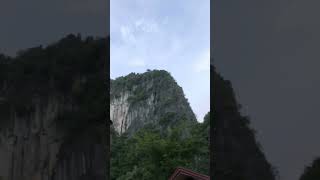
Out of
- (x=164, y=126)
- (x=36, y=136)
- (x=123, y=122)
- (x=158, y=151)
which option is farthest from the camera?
(x=123, y=122)

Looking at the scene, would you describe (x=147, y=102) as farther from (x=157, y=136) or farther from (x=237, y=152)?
(x=237, y=152)

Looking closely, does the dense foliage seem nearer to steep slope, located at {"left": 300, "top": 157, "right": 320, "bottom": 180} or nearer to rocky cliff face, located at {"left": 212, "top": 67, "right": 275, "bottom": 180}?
rocky cliff face, located at {"left": 212, "top": 67, "right": 275, "bottom": 180}

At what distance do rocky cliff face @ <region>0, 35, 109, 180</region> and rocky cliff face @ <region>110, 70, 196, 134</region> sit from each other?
3845 centimetres

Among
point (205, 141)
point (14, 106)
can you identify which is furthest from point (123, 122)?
point (14, 106)

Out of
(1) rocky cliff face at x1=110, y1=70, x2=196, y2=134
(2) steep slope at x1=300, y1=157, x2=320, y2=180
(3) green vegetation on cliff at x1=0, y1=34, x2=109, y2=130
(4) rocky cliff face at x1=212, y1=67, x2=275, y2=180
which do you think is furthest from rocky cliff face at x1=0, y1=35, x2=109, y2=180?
(1) rocky cliff face at x1=110, y1=70, x2=196, y2=134

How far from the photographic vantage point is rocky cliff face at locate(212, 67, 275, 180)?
19.8 feet

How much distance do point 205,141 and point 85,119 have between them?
23.6 m

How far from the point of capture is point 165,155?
27219 millimetres

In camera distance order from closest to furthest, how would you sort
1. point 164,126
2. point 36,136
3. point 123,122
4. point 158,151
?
point 36,136, point 158,151, point 164,126, point 123,122

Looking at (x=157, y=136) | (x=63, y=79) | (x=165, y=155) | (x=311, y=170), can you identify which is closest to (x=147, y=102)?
(x=157, y=136)

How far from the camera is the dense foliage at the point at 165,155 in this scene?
27312 millimetres

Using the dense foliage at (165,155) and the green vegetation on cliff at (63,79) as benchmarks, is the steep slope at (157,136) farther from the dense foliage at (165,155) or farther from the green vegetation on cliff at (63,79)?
the green vegetation on cliff at (63,79)

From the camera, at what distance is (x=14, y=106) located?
6074 millimetres

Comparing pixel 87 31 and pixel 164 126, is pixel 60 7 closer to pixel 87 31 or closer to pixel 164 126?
pixel 87 31
